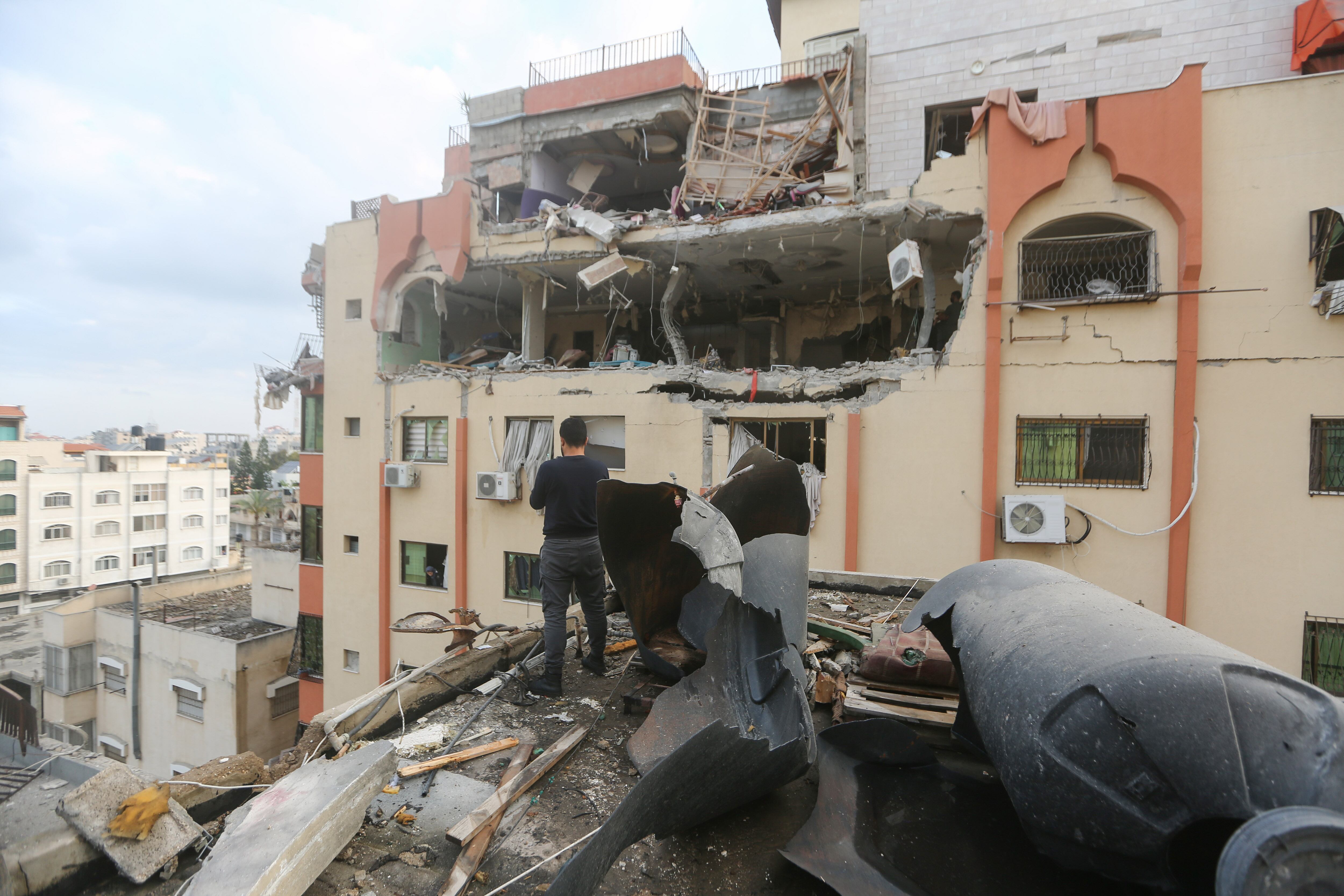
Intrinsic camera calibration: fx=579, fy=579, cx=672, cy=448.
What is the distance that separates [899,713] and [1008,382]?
7.89m

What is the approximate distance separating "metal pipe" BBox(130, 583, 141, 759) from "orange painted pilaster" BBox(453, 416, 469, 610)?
38.2ft

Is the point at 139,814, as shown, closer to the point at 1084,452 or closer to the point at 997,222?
the point at 1084,452

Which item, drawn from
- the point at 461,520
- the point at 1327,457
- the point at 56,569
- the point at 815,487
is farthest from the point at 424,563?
the point at 56,569

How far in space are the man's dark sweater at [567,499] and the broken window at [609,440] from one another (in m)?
7.91

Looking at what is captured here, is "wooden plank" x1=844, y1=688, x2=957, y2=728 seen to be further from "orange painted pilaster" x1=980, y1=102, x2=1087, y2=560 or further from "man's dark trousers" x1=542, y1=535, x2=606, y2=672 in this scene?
"orange painted pilaster" x1=980, y1=102, x2=1087, y2=560

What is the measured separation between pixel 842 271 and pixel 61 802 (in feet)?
43.6

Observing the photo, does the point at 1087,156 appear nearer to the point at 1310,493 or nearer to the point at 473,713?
the point at 1310,493

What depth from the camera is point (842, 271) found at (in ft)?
41.9

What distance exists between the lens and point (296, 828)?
2.08 metres

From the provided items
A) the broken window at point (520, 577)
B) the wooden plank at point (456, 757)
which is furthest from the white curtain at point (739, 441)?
the wooden plank at point (456, 757)

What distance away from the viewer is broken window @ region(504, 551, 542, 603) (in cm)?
1282

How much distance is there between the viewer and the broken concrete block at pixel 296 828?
6.10 feet

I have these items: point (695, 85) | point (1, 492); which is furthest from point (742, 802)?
point (1, 492)

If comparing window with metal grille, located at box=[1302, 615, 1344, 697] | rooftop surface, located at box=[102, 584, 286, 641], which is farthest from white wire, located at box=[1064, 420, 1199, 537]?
rooftop surface, located at box=[102, 584, 286, 641]
